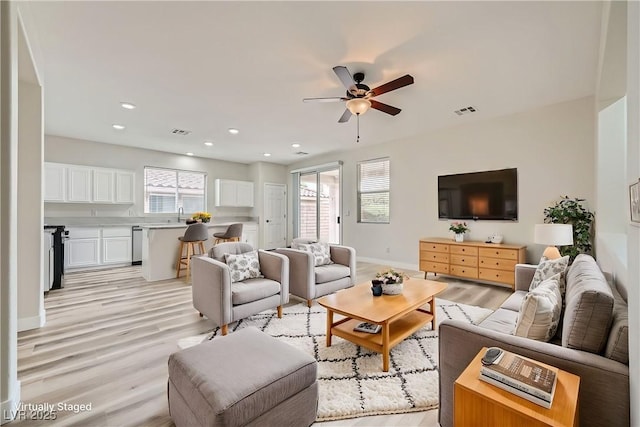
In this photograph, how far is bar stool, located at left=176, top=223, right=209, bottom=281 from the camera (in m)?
4.53

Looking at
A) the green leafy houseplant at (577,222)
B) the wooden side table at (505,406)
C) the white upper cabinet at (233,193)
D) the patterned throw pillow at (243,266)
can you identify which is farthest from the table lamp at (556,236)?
the white upper cabinet at (233,193)

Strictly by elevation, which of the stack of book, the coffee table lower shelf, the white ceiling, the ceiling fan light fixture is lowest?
the coffee table lower shelf

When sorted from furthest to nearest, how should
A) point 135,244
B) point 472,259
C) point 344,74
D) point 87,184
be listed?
point 135,244 < point 87,184 < point 472,259 < point 344,74

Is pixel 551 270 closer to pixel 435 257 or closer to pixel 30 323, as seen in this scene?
pixel 435 257

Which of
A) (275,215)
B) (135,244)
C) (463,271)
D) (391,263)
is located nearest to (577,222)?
(463,271)

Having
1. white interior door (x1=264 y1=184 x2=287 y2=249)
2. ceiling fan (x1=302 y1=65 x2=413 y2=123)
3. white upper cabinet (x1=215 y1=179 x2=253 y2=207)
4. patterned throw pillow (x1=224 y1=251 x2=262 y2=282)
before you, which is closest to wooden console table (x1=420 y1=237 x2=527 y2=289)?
ceiling fan (x1=302 y1=65 x2=413 y2=123)

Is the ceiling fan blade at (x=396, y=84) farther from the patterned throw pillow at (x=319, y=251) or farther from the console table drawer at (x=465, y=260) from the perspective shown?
the console table drawer at (x=465, y=260)

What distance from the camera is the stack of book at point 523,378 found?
990 mm

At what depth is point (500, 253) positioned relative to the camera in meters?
3.95

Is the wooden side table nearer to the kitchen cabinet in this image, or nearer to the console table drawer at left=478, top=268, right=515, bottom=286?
the console table drawer at left=478, top=268, right=515, bottom=286

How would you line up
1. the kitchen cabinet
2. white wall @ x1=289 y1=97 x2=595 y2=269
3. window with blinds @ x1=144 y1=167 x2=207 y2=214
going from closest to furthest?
white wall @ x1=289 y1=97 x2=595 y2=269
the kitchen cabinet
window with blinds @ x1=144 y1=167 x2=207 y2=214

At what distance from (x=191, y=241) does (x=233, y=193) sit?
10.7 ft

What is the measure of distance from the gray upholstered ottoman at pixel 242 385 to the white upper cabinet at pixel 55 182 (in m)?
5.60

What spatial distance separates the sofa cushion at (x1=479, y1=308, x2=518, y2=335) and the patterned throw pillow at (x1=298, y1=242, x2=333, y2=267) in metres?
2.11
